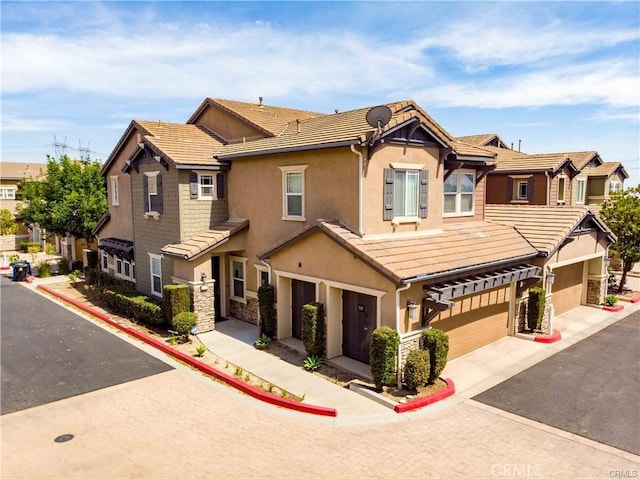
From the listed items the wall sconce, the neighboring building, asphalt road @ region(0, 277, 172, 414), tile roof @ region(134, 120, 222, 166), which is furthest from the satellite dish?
asphalt road @ region(0, 277, 172, 414)

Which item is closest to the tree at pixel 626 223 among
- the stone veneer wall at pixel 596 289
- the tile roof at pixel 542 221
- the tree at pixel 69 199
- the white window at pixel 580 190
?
the stone veneer wall at pixel 596 289

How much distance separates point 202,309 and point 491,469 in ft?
37.5

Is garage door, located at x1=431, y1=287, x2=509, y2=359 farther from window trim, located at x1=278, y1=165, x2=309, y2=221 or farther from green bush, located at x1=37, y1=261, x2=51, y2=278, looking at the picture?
green bush, located at x1=37, y1=261, x2=51, y2=278

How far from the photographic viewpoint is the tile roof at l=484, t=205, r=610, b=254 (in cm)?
1666

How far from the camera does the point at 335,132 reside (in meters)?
14.5

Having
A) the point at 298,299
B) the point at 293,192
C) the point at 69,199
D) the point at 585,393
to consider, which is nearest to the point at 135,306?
the point at 298,299

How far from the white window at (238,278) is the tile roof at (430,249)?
10.5 feet

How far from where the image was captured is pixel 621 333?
16719 mm

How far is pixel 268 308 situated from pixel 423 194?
6455 millimetres

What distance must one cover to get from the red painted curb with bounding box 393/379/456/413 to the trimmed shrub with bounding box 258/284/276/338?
592 centimetres

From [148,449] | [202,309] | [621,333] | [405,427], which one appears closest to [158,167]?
[202,309]

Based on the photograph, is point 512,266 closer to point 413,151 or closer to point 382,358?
point 413,151

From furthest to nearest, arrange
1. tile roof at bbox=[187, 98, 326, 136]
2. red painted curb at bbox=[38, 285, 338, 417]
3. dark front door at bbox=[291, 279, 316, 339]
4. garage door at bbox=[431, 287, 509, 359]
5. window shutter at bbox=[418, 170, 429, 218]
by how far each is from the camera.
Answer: tile roof at bbox=[187, 98, 326, 136] → window shutter at bbox=[418, 170, 429, 218] → dark front door at bbox=[291, 279, 316, 339] → garage door at bbox=[431, 287, 509, 359] → red painted curb at bbox=[38, 285, 338, 417]

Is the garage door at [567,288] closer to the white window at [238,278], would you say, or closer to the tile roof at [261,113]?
the white window at [238,278]
